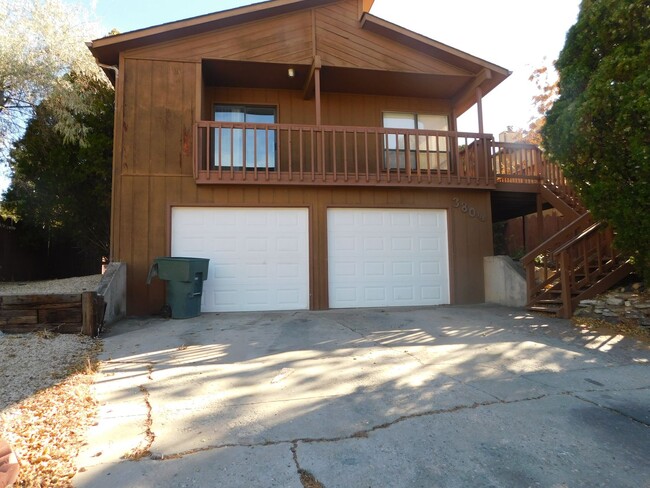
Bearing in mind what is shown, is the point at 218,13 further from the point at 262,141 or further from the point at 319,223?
the point at 319,223

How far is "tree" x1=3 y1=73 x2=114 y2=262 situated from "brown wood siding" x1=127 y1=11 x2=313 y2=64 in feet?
8.72

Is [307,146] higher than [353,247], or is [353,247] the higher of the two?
[307,146]

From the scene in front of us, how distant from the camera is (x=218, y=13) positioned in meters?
8.61

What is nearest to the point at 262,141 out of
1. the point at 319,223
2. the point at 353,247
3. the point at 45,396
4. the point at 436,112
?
the point at 319,223

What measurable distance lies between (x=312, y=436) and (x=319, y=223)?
6.26 m

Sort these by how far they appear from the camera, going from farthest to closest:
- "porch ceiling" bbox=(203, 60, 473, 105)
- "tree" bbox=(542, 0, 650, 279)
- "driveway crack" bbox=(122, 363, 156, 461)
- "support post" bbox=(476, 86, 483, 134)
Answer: "support post" bbox=(476, 86, 483, 134)
"porch ceiling" bbox=(203, 60, 473, 105)
"tree" bbox=(542, 0, 650, 279)
"driveway crack" bbox=(122, 363, 156, 461)

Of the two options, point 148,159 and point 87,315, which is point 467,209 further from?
point 87,315

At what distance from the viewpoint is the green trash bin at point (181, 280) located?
7465mm

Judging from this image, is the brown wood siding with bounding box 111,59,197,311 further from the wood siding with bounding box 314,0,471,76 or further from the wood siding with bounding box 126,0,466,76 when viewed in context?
the wood siding with bounding box 314,0,471,76

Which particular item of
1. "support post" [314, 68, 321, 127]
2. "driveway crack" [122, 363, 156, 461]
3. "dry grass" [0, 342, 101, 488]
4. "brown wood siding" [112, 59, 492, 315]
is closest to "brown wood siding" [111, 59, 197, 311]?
"brown wood siding" [112, 59, 492, 315]

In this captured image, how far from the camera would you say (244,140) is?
837 cm

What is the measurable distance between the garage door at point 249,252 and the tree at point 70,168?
3.60 m

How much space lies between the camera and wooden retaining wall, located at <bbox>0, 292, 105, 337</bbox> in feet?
18.8

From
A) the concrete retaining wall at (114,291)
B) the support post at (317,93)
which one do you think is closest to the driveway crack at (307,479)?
the concrete retaining wall at (114,291)
